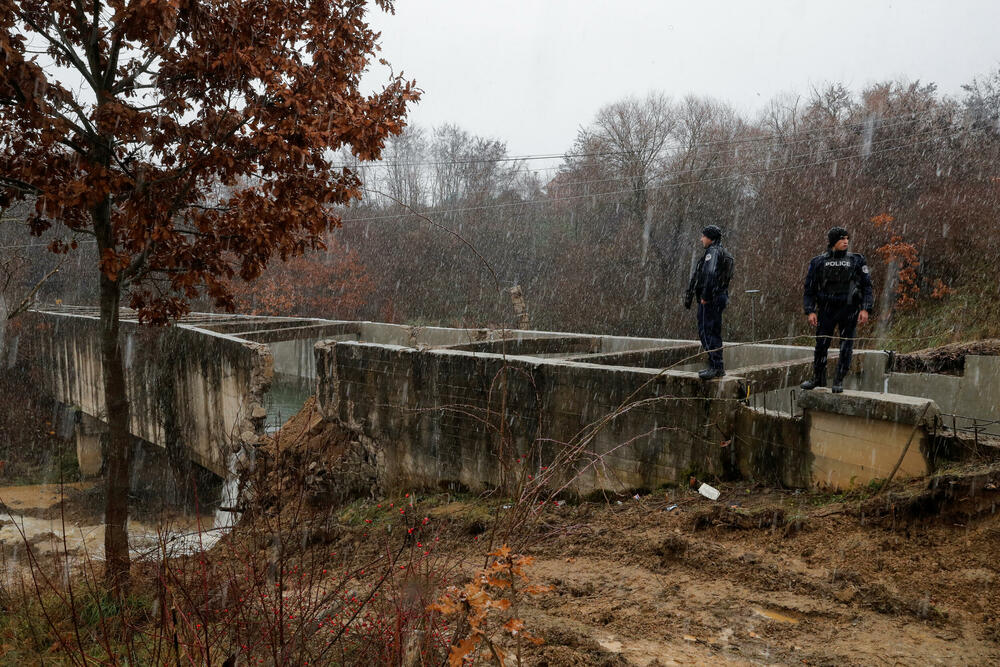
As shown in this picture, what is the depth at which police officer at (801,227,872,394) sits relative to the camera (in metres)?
6.81

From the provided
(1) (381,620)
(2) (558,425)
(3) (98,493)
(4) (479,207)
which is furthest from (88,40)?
(4) (479,207)

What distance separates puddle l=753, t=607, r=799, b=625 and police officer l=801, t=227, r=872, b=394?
2751 millimetres

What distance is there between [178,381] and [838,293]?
1393cm

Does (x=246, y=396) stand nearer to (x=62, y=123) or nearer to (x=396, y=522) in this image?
(x=396, y=522)

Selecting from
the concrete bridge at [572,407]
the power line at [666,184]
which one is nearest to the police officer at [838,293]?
the concrete bridge at [572,407]

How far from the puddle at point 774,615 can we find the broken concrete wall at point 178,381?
27.2 ft

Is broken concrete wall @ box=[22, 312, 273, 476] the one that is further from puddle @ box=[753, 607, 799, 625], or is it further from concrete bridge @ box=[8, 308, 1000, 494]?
puddle @ box=[753, 607, 799, 625]

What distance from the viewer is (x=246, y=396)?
39.8 ft

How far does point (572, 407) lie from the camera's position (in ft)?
26.3

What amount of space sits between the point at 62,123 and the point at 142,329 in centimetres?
1253

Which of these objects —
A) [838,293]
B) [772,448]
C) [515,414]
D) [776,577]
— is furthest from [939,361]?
[776,577]

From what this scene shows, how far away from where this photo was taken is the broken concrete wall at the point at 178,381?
12.1 metres

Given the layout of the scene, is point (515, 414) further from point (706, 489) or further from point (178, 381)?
point (178, 381)

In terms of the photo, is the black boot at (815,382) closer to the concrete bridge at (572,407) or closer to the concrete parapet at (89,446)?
the concrete bridge at (572,407)
